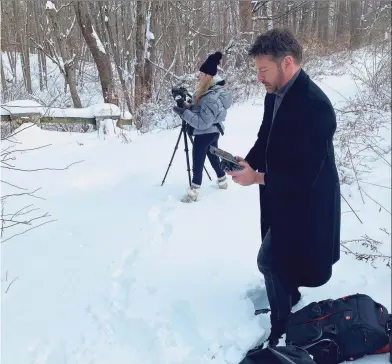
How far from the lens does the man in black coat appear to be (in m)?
1.89

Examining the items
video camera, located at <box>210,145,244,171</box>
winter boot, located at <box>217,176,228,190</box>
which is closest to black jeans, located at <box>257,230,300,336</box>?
video camera, located at <box>210,145,244,171</box>

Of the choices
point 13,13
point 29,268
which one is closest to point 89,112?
point 29,268

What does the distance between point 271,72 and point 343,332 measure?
1.44 meters

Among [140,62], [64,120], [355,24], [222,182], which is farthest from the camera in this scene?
[355,24]

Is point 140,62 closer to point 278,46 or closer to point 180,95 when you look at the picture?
point 180,95

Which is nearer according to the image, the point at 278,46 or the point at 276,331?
the point at 278,46

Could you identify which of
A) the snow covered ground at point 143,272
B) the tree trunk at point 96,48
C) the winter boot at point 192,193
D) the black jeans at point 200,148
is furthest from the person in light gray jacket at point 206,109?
the tree trunk at point 96,48

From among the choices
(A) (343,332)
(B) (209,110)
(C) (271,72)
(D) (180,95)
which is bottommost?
(A) (343,332)

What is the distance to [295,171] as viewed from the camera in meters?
1.94

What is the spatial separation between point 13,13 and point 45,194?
12848 millimetres

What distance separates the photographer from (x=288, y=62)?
193 cm

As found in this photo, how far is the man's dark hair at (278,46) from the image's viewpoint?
74.7 inches

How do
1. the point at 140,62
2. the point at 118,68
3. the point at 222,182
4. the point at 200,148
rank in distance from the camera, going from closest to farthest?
the point at 200,148 → the point at 222,182 → the point at 140,62 → the point at 118,68

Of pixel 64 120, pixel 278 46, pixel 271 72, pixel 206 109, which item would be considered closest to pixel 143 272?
pixel 206 109
